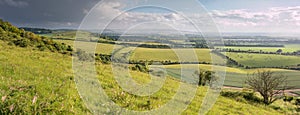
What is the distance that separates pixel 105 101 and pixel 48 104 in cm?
281

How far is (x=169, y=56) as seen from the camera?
486 feet

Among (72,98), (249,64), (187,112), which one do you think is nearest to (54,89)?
(72,98)

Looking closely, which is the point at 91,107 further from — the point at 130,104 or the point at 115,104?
the point at 130,104

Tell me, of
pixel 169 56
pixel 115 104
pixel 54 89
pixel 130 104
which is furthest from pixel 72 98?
pixel 169 56

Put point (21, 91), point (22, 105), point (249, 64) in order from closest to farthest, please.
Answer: point (22, 105) → point (21, 91) → point (249, 64)

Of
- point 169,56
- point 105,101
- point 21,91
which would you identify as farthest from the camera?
point 169,56

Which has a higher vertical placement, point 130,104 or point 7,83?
point 7,83

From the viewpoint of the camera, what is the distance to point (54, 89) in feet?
34.3

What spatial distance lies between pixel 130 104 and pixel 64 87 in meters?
2.96

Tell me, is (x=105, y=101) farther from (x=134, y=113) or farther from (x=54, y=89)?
(x=54, y=89)

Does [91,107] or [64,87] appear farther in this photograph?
[64,87]

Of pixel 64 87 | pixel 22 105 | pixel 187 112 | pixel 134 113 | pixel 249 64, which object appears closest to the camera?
pixel 22 105

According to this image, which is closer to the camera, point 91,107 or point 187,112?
point 91,107

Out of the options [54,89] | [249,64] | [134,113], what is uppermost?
[54,89]
